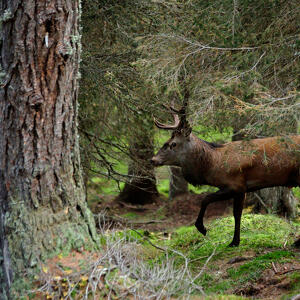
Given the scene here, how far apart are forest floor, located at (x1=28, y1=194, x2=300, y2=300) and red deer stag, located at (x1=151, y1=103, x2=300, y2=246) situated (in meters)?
0.81

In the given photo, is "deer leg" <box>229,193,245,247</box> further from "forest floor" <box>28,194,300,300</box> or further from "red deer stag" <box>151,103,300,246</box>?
"forest floor" <box>28,194,300,300</box>

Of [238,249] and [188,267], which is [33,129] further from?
[238,249]

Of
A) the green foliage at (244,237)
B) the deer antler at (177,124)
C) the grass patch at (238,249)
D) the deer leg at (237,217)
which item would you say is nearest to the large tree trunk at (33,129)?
the grass patch at (238,249)

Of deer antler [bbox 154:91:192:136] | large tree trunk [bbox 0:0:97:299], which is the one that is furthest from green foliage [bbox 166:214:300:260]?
large tree trunk [bbox 0:0:97:299]

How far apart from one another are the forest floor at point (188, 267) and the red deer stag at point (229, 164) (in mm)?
810

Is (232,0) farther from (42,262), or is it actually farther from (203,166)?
(42,262)

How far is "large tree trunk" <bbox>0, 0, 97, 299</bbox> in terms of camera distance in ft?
15.8

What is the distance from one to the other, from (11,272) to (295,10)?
20.2 ft

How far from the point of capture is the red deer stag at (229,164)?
337 inches

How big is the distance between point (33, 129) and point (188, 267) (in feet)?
11.8

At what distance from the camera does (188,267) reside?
7230 millimetres

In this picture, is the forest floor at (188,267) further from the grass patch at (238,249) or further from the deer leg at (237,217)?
the deer leg at (237,217)

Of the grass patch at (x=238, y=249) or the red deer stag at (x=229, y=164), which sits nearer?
the grass patch at (x=238, y=249)

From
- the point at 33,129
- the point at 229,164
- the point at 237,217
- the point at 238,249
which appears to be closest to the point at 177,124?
the point at 229,164
